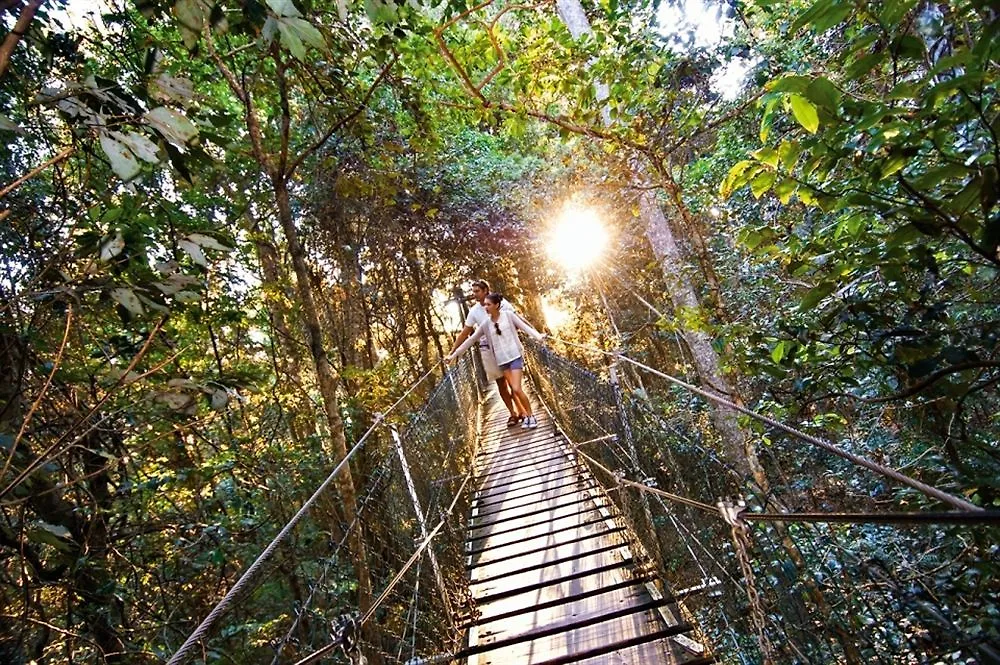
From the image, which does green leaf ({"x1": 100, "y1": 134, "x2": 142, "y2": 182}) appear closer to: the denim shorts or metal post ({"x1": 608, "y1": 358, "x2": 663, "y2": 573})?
metal post ({"x1": 608, "y1": 358, "x2": 663, "y2": 573})

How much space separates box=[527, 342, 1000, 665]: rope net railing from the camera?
108cm

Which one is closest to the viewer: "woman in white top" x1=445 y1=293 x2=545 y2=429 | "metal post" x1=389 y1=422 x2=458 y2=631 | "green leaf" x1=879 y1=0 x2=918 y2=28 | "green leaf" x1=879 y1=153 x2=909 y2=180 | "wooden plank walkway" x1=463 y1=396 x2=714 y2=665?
"green leaf" x1=879 y1=0 x2=918 y2=28

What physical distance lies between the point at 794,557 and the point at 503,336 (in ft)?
8.88

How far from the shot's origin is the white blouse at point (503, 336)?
408cm

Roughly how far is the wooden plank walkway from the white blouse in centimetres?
101

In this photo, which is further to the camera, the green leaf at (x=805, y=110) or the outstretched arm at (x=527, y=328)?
the outstretched arm at (x=527, y=328)

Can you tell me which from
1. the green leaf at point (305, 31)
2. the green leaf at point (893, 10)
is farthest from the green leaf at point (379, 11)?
the green leaf at point (893, 10)

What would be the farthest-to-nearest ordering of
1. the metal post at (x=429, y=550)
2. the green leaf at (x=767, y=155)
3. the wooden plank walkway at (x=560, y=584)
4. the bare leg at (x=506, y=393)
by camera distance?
the bare leg at (x=506, y=393)
the metal post at (x=429, y=550)
the wooden plank walkway at (x=560, y=584)
the green leaf at (x=767, y=155)

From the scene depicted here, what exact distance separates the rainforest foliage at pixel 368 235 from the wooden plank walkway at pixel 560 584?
0.62 meters

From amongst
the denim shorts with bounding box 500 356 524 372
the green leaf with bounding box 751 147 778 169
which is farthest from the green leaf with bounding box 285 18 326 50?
the denim shorts with bounding box 500 356 524 372

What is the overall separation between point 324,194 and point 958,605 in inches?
215

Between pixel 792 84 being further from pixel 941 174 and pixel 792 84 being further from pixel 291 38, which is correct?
pixel 291 38

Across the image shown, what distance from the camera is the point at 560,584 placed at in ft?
6.91

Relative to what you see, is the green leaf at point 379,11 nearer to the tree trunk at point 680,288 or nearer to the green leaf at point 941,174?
the green leaf at point 941,174
